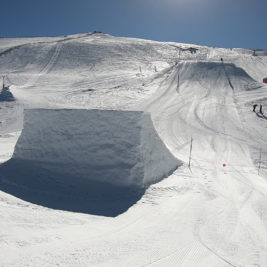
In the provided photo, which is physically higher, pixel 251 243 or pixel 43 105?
pixel 43 105

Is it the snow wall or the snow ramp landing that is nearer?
the snow ramp landing

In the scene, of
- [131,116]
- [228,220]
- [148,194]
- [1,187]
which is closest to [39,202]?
[1,187]

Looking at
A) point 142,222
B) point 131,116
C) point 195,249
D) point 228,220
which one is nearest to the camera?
point 195,249

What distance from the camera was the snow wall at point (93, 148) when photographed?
32.4 ft

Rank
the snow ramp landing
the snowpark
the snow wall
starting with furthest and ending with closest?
the snow wall, the snow ramp landing, the snowpark

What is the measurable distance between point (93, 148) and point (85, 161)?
1.63 ft

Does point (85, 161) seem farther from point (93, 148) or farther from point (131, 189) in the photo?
point (131, 189)

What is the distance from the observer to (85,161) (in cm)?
1025

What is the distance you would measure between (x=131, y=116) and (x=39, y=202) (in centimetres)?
391

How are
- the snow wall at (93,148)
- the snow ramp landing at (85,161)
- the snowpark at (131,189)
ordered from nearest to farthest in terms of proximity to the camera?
the snowpark at (131,189) → the snow ramp landing at (85,161) → the snow wall at (93,148)

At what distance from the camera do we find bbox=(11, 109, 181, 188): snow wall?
987 centimetres

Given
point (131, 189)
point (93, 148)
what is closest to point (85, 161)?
point (93, 148)

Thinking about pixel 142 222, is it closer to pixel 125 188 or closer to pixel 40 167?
pixel 125 188

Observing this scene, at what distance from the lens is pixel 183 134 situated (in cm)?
1955
